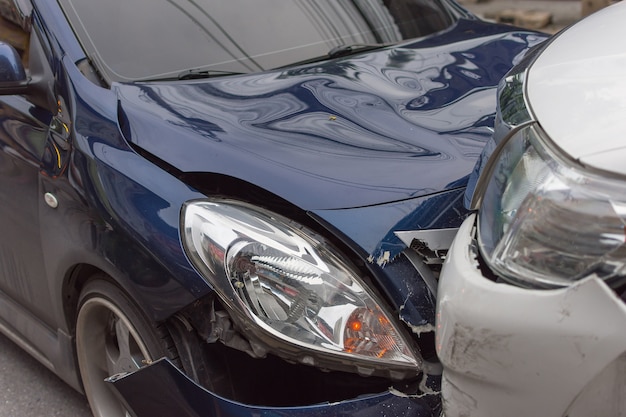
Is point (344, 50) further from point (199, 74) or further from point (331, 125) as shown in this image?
point (331, 125)

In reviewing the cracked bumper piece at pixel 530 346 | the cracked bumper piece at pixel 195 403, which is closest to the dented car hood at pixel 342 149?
the cracked bumper piece at pixel 195 403

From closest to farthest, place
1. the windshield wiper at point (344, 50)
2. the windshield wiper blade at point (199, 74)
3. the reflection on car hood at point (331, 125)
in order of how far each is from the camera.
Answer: the reflection on car hood at point (331, 125) < the windshield wiper blade at point (199, 74) < the windshield wiper at point (344, 50)

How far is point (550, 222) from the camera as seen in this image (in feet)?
4.81

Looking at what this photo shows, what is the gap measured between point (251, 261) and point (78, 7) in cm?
122

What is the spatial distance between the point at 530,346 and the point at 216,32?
5.60ft

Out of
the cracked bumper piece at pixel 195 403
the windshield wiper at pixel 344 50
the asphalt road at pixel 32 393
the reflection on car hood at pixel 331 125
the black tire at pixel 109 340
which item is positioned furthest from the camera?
the asphalt road at pixel 32 393

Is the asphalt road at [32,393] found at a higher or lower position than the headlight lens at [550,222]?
lower

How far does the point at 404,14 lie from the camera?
10.4ft

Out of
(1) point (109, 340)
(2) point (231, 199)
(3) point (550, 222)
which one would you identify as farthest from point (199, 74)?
(3) point (550, 222)

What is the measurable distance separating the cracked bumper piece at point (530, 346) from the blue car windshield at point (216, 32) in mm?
1354

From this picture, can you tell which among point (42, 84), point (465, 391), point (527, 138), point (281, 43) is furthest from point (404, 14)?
point (465, 391)

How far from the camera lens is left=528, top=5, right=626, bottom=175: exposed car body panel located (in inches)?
57.4

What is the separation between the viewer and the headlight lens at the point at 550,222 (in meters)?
1.39

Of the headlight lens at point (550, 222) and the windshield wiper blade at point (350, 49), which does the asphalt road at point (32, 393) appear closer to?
the windshield wiper blade at point (350, 49)
